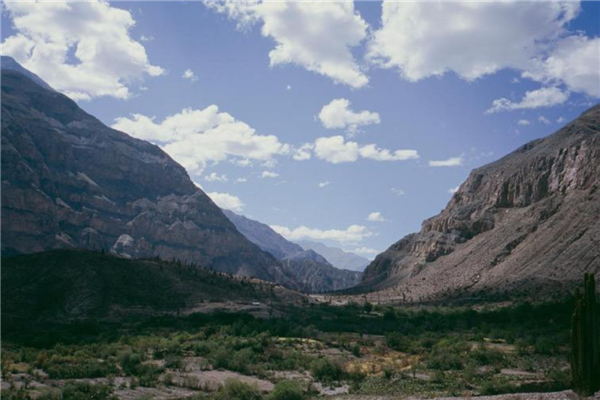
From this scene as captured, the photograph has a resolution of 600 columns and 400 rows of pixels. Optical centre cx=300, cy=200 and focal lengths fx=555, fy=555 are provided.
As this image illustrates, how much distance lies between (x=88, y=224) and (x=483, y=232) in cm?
11058

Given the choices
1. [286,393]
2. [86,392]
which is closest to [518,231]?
[286,393]

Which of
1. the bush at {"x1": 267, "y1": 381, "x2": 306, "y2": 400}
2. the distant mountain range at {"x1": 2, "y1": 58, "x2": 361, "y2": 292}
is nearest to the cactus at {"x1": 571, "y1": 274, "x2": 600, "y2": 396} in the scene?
the bush at {"x1": 267, "y1": 381, "x2": 306, "y2": 400}

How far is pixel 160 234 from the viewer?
189 metres

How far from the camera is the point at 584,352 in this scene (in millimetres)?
20312

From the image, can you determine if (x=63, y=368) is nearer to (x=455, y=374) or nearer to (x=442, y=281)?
(x=455, y=374)

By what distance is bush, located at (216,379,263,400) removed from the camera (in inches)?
929

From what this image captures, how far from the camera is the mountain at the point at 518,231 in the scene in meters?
82.9

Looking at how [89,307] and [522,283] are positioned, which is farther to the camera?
[522,283]

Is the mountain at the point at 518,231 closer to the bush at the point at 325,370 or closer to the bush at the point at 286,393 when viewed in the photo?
the bush at the point at 325,370

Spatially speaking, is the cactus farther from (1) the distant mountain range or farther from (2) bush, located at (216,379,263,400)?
(1) the distant mountain range

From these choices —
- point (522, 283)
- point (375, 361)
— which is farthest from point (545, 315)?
point (375, 361)

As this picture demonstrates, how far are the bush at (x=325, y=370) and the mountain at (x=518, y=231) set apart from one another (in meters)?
52.3

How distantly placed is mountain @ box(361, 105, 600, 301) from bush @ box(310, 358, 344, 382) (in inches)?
2057

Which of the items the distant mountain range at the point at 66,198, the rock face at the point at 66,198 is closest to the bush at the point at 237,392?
the distant mountain range at the point at 66,198
